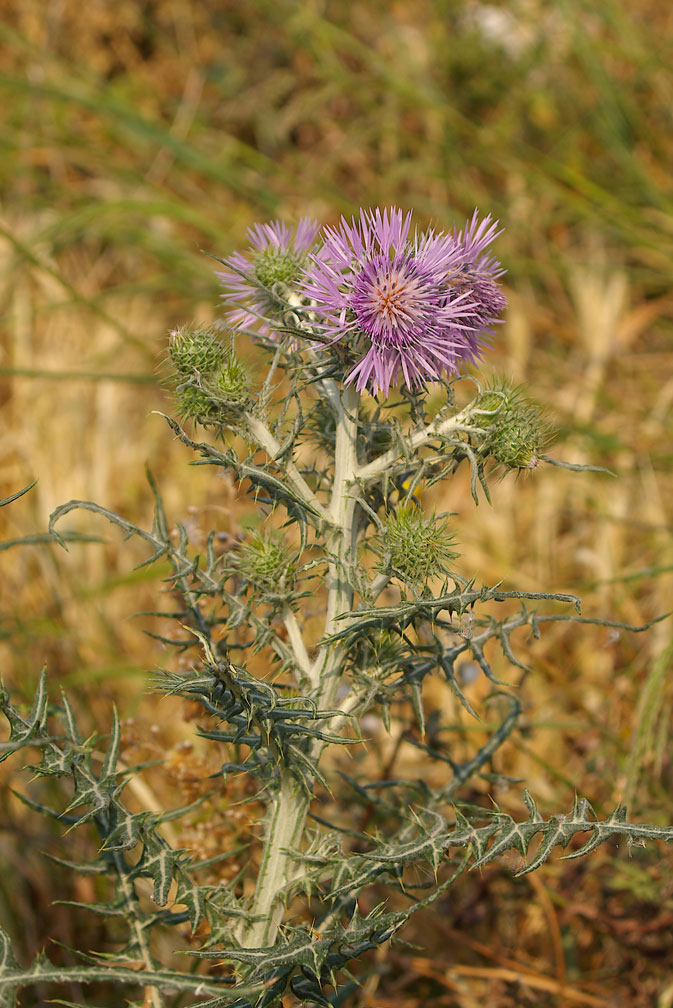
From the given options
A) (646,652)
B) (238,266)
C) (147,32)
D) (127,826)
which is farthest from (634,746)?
(147,32)

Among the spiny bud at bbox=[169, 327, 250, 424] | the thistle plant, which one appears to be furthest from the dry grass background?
the spiny bud at bbox=[169, 327, 250, 424]

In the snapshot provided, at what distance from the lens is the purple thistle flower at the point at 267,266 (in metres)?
1.75

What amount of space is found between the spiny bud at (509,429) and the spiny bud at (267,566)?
1.45ft

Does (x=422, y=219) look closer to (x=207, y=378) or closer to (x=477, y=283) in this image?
(x=477, y=283)

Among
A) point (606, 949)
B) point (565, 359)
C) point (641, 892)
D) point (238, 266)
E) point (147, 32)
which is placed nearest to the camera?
point (238, 266)

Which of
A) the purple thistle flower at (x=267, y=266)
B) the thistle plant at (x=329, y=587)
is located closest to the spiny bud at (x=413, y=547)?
the thistle plant at (x=329, y=587)

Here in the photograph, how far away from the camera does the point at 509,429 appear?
1.57 metres

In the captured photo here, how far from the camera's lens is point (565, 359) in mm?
4504

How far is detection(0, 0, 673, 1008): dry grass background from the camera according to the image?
2.67 metres

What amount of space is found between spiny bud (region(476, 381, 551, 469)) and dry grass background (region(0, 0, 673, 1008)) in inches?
47.3

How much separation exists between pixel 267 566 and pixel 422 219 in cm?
330

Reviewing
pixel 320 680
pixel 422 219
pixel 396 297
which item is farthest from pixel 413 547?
pixel 422 219

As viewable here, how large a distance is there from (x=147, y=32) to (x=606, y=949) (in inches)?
218

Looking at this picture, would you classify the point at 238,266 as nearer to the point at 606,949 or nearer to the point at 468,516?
the point at 606,949
